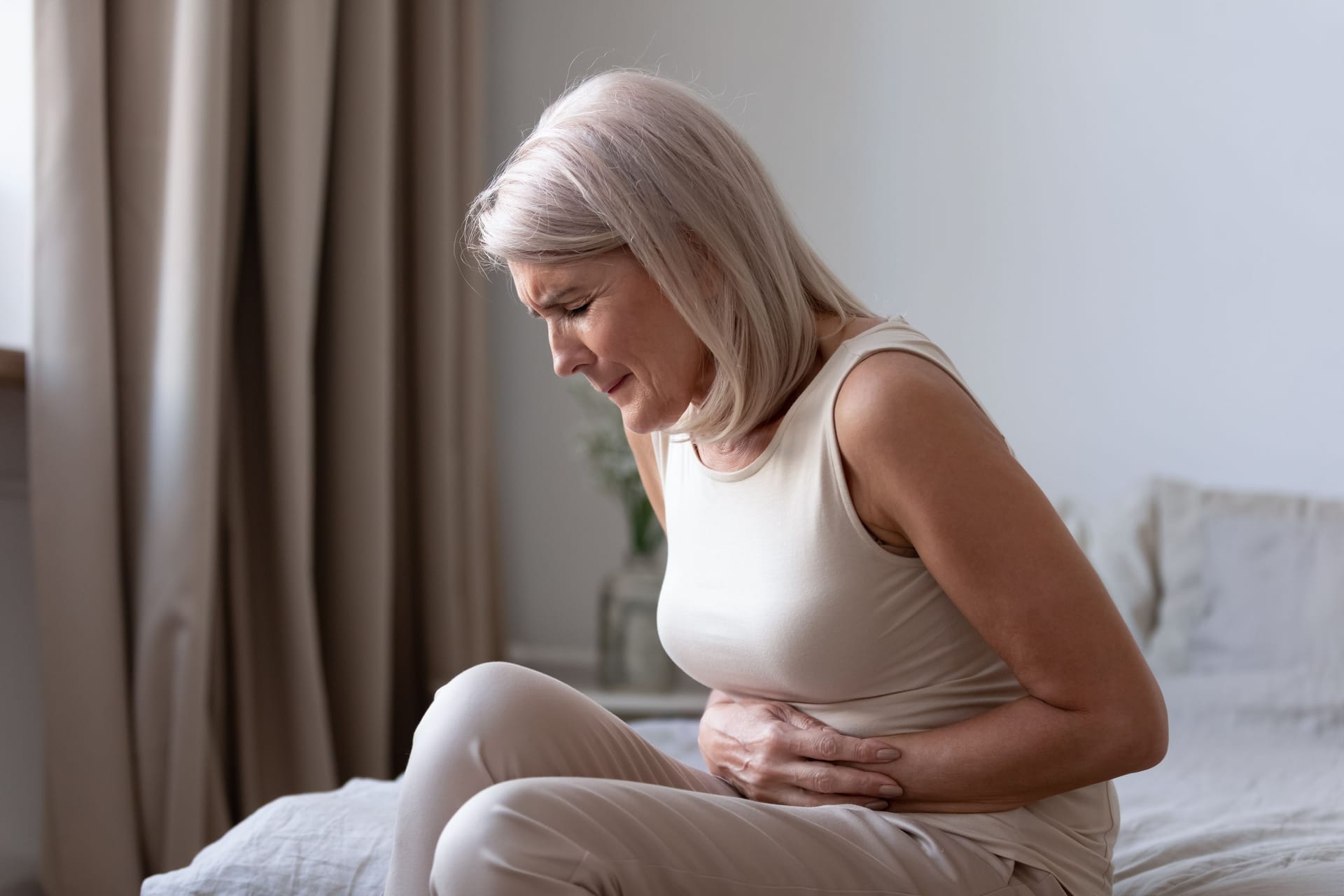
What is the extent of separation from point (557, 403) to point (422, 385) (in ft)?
1.58

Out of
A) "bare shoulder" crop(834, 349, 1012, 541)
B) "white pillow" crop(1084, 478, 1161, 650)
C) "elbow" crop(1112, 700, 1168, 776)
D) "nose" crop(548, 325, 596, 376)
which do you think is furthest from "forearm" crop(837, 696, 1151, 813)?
"white pillow" crop(1084, 478, 1161, 650)

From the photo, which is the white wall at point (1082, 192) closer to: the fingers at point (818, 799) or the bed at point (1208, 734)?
the bed at point (1208, 734)

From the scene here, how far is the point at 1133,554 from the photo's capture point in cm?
216

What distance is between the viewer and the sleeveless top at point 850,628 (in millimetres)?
965

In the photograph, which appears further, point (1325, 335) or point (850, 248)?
point (850, 248)

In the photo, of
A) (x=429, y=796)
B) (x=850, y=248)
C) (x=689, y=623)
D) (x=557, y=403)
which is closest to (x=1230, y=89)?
(x=850, y=248)

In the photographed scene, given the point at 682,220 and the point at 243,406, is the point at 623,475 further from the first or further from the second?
the point at 682,220

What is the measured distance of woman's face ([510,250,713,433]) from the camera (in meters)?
1.04

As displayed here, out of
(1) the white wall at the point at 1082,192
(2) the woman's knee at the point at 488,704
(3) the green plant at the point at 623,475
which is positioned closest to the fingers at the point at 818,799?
(2) the woman's knee at the point at 488,704

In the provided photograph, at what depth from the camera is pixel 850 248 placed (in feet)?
8.88

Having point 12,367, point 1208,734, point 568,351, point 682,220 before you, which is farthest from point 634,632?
point 682,220

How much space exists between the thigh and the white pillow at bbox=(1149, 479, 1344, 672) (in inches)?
48.4

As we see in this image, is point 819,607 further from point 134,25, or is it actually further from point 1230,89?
point 1230,89

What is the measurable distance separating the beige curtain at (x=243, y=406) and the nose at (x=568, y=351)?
1027mm
